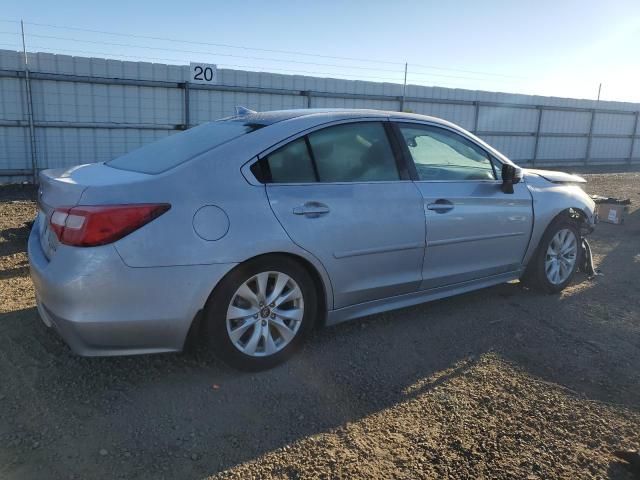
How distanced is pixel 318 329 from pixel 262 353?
0.60 m

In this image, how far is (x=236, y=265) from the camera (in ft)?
10.1

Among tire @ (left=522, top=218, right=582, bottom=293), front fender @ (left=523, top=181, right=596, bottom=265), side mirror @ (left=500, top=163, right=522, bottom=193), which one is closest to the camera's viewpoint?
side mirror @ (left=500, top=163, right=522, bottom=193)

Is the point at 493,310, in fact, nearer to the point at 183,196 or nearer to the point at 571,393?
the point at 571,393

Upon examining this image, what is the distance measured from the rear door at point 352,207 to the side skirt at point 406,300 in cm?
5

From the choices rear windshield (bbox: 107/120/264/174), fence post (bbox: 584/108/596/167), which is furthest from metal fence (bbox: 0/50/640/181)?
rear windshield (bbox: 107/120/264/174)

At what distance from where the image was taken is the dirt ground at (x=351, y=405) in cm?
255

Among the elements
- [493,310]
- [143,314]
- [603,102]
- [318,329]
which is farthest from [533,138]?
[143,314]

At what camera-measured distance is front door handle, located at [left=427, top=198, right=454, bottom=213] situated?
3.94 metres

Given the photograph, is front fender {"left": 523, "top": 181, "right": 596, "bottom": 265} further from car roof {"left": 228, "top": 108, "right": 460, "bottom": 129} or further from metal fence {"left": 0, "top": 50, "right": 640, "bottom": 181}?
metal fence {"left": 0, "top": 50, "right": 640, "bottom": 181}

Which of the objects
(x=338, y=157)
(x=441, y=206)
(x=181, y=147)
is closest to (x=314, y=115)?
(x=338, y=157)

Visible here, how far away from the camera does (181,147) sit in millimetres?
3580

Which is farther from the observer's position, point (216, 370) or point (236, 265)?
point (216, 370)

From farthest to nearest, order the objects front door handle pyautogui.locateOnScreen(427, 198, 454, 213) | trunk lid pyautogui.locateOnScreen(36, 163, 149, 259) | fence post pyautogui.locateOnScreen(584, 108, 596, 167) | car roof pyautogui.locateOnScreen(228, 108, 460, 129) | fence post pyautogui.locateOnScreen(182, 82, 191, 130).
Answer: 1. fence post pyautogui.locateOnScreen(584, 108, 596, 167)
2. fence post pyautogui.locateOnScreen(182, 82, 191, 130)
3. front door handle pyautogui.locateOnScreen(427, 198, 454, 213)
4. car roof pyautogui.locateOnScreen(228, 108, 460, 129)
5. trunk lid pyautogui.locateOnScreen(36, 163, 149, 259)

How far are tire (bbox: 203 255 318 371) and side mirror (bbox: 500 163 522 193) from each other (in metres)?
1.98
